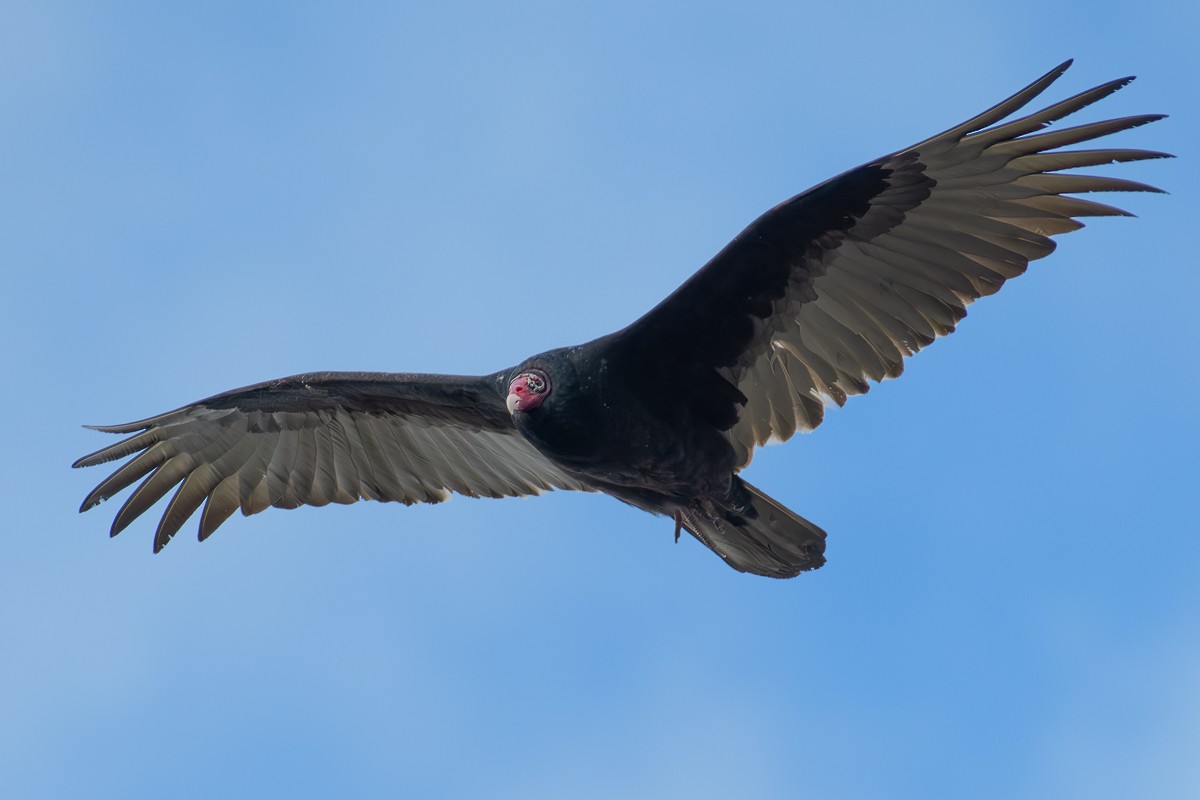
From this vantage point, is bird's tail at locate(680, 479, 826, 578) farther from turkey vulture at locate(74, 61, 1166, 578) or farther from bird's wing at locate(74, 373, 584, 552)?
bird's wing at locate(74, 373, 584, 552)

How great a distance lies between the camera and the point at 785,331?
7.26m

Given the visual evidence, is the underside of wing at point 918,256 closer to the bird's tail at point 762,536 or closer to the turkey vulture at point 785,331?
the turkey vulture at point 785,331

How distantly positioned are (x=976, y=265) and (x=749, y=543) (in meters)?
1.74

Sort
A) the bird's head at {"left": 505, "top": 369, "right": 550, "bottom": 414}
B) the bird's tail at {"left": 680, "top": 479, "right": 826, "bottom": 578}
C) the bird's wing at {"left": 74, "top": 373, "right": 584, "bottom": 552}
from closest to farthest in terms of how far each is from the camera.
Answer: the bird's head at {"left": 505, "top": 369, "right": 550, "bottom": 414} → the bird's tail at {"left": 680, "top": 479, "right": 826, "bottom": 578} → the bird's wing at {"left": 74, "top": 373, "right": 584, "bottom": 552}

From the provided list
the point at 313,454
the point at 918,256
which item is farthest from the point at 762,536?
the point at 313,454

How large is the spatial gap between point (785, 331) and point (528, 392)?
130cm

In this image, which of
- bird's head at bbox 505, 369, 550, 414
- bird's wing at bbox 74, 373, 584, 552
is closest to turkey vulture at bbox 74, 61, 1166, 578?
bird's head at bbox 505, 369, 550, 414

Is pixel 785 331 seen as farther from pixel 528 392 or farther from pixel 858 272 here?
pixel 528 392

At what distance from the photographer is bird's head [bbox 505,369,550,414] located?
271 inches

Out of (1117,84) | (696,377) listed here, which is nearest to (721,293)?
Answer: (696,377)

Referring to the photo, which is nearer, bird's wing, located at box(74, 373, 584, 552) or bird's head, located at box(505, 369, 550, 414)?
bird's head, located at box(505, 369, 550, 414)

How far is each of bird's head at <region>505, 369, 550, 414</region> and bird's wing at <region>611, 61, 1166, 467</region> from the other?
1.28ft

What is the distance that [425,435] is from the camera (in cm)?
850

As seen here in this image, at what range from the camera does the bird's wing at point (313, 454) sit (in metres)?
8.23
